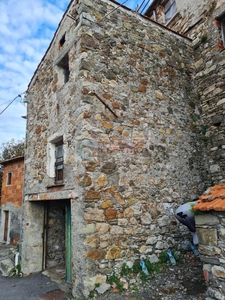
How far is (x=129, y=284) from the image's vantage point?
360 cm

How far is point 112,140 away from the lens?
4.10 meters

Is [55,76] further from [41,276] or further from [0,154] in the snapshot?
[0,154]

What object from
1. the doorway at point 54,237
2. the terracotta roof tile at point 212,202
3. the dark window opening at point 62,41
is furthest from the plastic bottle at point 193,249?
the dark window opening at point 62,41

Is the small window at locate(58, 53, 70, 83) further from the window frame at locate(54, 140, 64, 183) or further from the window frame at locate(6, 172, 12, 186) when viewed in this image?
the window frame at locate(6, 172, 12, 186)

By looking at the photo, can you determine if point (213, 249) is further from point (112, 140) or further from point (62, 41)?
point (62, 41)

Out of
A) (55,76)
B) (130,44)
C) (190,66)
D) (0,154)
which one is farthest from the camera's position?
(0,154)

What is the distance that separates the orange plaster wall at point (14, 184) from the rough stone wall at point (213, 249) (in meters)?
7.79

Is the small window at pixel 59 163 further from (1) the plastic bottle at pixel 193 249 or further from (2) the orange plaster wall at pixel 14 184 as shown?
(2) the orange plaster wall at pixel 14 184

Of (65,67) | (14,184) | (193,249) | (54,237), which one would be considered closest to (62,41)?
(65,67)

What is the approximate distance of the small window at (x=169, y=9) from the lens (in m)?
7.28

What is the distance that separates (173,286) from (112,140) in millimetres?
2539

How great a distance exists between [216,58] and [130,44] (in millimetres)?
2237

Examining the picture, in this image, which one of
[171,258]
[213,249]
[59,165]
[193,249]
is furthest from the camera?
[59,165]

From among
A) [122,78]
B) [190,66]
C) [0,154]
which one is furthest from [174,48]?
[0,154]
